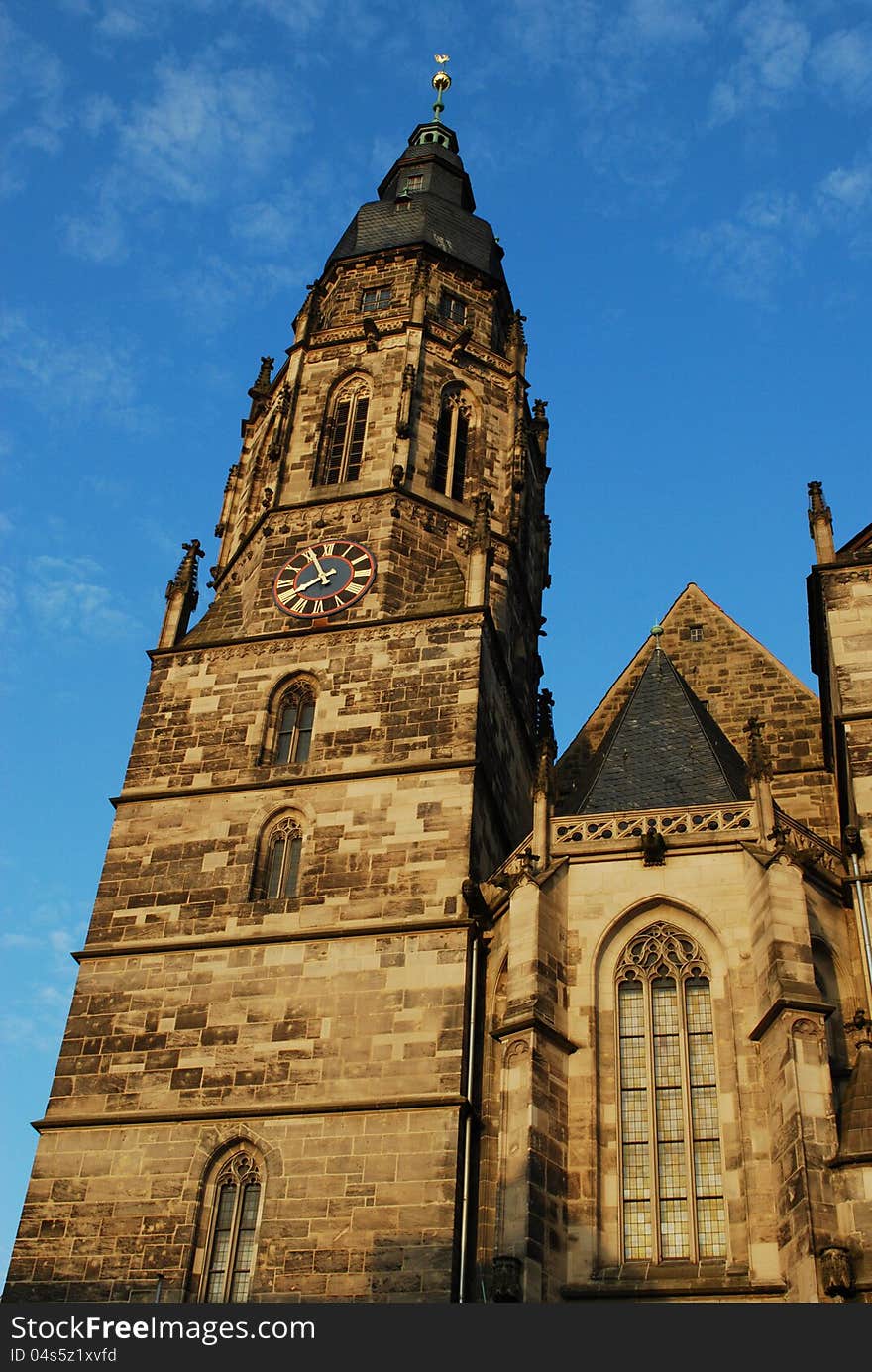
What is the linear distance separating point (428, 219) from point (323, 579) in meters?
9.84

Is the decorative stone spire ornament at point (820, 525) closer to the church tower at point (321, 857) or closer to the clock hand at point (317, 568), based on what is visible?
the church tower at point (321, 857)

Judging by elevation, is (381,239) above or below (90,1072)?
above

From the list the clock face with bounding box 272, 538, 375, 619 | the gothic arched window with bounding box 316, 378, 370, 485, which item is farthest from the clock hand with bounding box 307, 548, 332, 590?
the gothic arched window with bounding box 316, 378, 370, 485

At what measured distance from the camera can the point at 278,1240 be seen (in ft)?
56.6

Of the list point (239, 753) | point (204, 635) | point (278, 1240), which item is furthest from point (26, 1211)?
point (204, 635)

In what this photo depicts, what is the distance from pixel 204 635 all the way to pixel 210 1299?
9841 millimetres

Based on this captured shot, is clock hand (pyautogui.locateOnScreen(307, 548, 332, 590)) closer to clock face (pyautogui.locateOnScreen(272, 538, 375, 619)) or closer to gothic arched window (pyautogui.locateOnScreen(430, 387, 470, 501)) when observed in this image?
clock face (pyautogui.locateOnScreen(272, 538, 375, 619))

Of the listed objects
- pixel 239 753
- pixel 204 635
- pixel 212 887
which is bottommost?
pixel 212 887

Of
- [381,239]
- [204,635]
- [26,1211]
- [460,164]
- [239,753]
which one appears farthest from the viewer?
[460,164]

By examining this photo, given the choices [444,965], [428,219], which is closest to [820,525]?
[444,965]

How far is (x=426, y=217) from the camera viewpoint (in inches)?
1212

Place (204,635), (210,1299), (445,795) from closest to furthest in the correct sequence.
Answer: (210,1299)
(445,795)
(204,635)

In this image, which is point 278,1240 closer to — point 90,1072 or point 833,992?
point 90,1072

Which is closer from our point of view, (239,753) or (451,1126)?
(451,1126)
